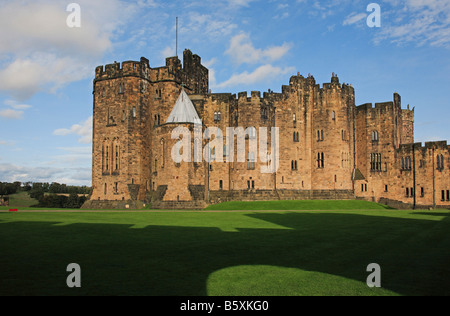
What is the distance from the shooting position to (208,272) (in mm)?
10742

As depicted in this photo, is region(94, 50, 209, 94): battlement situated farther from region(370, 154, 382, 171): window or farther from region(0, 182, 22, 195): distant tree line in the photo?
region(0, 182, 22, 195): distant tree line

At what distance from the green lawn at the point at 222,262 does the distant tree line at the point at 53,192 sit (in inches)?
1817

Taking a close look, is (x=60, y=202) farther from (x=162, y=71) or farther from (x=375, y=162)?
(x=375, y=162)

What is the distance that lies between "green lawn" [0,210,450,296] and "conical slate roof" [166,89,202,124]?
109 feet

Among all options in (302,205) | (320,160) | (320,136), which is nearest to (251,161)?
(320,160)

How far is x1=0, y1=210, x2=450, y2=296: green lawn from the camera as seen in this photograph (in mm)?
9156

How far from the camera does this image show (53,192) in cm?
9562

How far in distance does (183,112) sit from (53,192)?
57.8 meters

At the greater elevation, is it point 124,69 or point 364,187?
point 124,69

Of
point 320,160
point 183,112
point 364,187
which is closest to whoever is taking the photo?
point 183,112

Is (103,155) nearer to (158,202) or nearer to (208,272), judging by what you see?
(158,202)

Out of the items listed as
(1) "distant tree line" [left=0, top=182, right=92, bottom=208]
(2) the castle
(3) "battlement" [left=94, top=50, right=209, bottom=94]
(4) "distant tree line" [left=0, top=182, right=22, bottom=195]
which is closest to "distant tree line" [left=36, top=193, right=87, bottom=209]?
(1) "distant tree line" [left=0, top=182, right=92, bottom=208]
